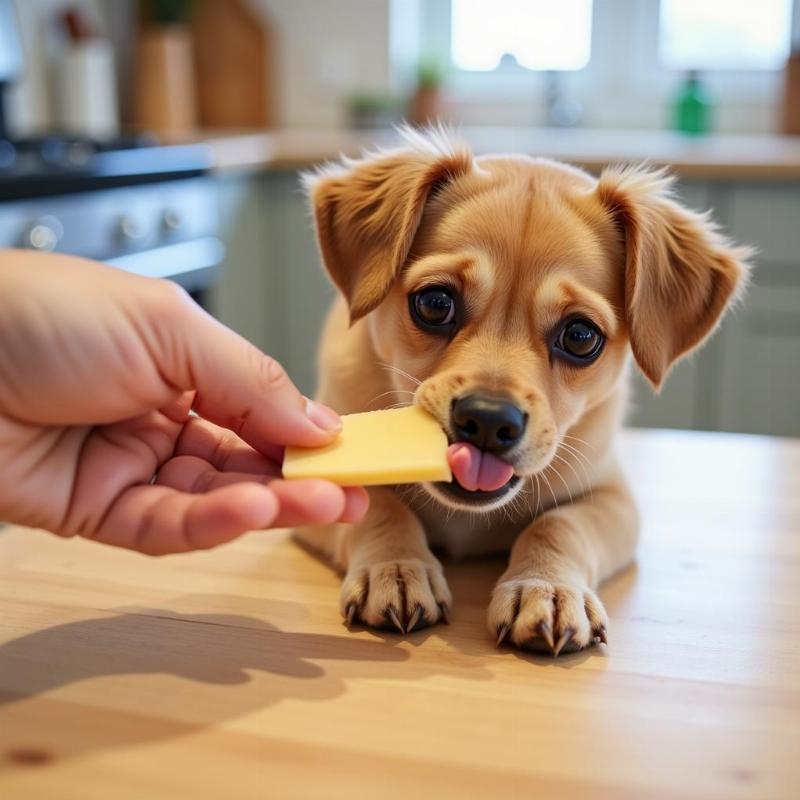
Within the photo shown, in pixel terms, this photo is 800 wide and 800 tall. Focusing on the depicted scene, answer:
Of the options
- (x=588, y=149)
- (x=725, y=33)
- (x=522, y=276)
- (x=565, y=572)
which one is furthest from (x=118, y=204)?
(x=725, y=33)

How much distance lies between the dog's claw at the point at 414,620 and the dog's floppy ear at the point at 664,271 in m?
0.48

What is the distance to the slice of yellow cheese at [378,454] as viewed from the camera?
0.85m

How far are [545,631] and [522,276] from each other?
482mm

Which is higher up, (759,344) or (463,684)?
(463,684)

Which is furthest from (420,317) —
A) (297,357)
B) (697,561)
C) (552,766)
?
(297,357)

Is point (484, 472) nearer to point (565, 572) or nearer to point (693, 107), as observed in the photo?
point (565, 572)

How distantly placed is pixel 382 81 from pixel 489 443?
3372 mm

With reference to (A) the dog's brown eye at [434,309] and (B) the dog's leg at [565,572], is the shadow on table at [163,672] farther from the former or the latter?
(A) the dog's brown eye at [434,309]

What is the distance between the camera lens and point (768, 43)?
398 centimetres

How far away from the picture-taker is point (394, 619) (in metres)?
0.90

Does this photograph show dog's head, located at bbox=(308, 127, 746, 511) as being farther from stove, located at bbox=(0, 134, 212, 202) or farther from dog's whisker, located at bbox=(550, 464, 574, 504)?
stove, located at bbox=(0, 134, 212, 202)

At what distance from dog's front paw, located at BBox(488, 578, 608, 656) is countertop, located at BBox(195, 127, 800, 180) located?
1777mm

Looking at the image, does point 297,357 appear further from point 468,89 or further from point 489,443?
point 489,443

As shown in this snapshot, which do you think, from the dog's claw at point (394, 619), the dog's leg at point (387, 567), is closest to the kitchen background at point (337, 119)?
the dog's leg at point (387, 567)
